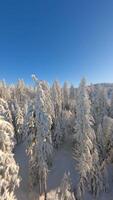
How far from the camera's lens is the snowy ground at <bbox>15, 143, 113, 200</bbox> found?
31.4 meters

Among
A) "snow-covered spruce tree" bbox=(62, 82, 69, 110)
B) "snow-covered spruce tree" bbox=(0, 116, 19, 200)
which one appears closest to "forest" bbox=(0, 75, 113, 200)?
"snow-covered spruce tree" bbox=(0, 116, 19, 200)

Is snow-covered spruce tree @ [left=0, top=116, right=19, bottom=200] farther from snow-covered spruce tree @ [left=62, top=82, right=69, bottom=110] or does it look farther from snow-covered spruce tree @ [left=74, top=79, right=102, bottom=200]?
snow-covered spruce tree @ [left=62, top=82, right=69, bottom=110]

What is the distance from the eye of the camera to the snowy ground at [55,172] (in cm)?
3140

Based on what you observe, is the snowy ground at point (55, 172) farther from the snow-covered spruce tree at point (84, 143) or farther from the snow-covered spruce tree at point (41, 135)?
the snow-covered spruce tree at point (41, 135)

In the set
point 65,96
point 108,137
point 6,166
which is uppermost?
point 65,96

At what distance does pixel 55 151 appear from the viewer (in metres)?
45.0

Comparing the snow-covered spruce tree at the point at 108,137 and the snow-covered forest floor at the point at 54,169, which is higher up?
the snow-covered spruce tree at the point at 108,137

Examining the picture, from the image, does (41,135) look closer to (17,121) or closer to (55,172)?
(55,172)

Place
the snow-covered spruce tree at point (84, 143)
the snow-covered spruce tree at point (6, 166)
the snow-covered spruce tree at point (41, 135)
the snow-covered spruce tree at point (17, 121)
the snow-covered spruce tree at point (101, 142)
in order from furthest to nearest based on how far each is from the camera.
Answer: the snow-covered spruce tree at point (17, 121)
the snow-covered spruce tree at point (101, 142)
the snow-covered spruce tree at point (84, 143)
the snow-covered spruce tree at point (41, 135)
the snow-covered spruce tree at point (6, 166)

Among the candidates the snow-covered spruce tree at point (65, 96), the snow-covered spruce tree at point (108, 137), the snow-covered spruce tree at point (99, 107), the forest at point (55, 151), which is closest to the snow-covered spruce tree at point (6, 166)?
the forest at point (55, 151)

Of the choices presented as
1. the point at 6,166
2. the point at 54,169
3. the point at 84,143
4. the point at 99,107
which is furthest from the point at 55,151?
the point at 6,166

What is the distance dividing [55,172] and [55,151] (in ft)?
21.8

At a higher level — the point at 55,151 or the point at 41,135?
the point at 41,135

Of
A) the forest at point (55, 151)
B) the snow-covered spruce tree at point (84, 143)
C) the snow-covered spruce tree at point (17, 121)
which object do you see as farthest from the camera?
the snow-covered spruce tree at point (17, 121)
